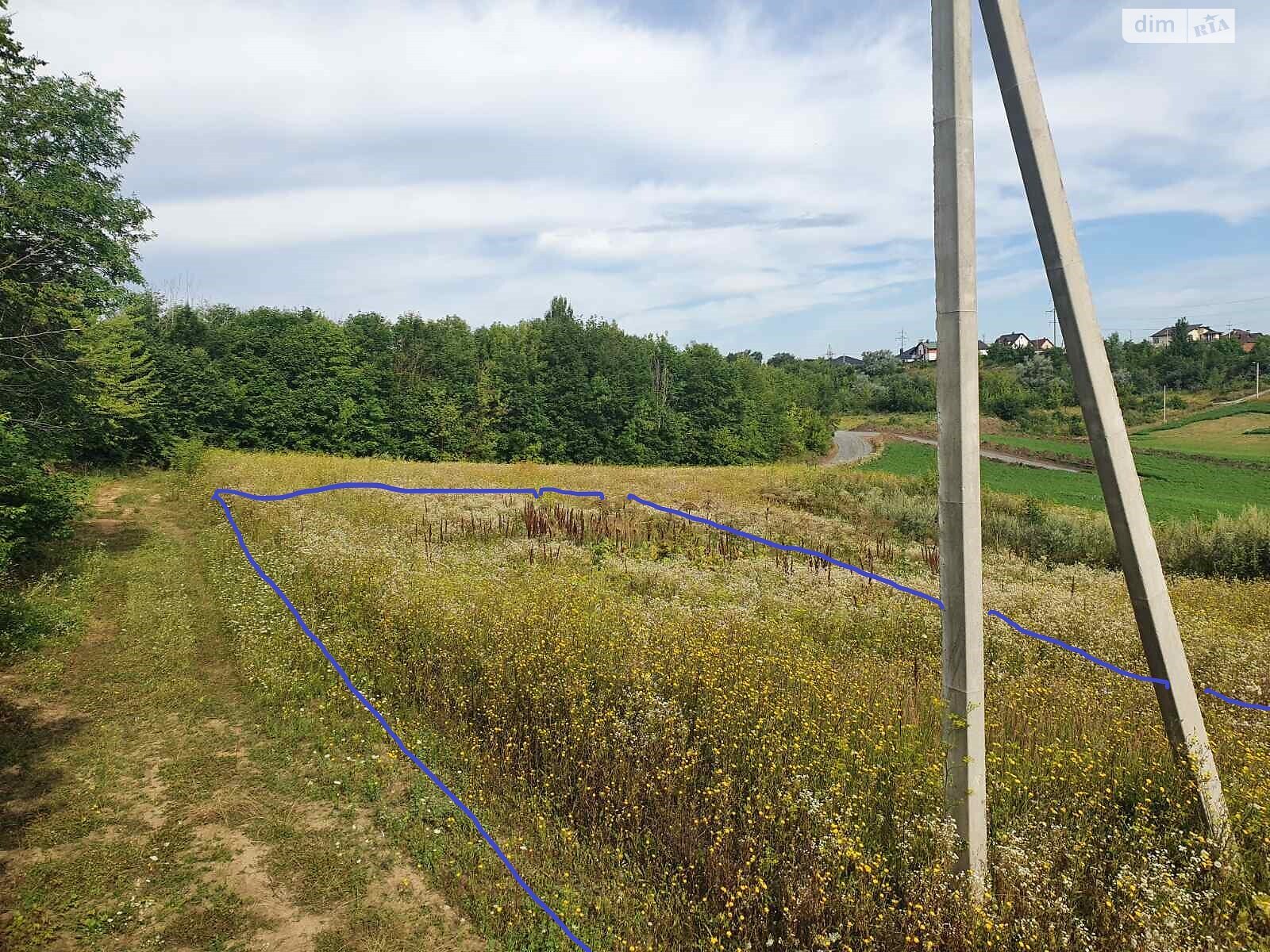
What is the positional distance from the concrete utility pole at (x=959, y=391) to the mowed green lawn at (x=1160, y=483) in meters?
18.1

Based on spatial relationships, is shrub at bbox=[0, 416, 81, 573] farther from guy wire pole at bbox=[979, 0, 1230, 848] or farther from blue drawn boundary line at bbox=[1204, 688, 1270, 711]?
blue drawn boundary line at bbox=[1204, 688, 1270, 711]

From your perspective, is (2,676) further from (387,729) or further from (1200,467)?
(1200,467)

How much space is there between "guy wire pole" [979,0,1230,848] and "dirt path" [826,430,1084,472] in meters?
31.9

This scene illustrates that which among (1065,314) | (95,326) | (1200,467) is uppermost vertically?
(95,326)

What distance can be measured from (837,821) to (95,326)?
652 inches

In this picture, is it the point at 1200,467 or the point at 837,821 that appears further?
the point at 1200,467

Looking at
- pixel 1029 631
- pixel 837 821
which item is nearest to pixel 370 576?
pixel 837 821

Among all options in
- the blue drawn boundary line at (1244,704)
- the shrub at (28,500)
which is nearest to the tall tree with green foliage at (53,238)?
the shrub at (28,500)

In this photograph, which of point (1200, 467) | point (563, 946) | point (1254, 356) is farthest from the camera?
point (1254, 356)

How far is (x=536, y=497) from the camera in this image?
17.9 metres

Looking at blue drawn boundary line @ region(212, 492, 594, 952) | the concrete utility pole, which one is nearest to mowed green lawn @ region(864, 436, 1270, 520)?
the concrete utility pole

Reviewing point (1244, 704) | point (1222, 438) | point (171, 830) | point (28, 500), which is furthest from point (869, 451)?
point (171, 830)

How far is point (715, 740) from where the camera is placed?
4.74 m

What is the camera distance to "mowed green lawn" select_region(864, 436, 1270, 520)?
72.2 ft
